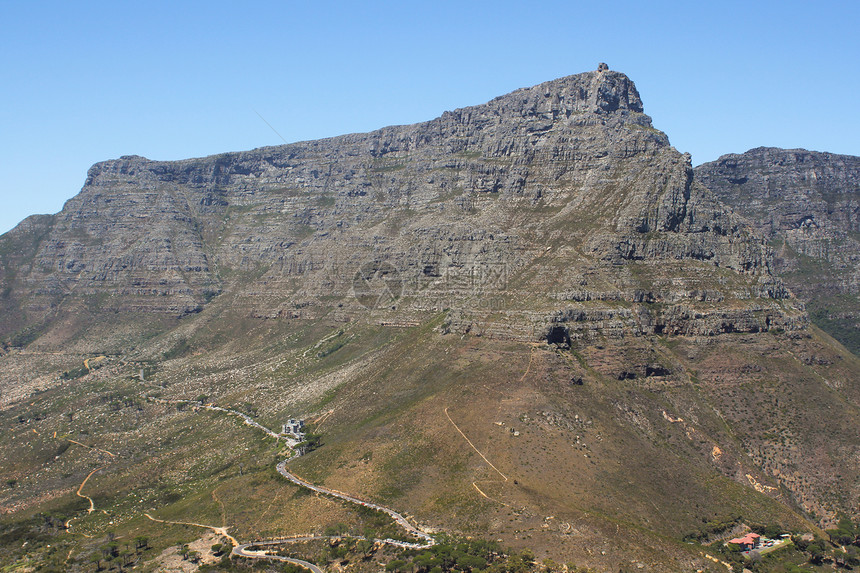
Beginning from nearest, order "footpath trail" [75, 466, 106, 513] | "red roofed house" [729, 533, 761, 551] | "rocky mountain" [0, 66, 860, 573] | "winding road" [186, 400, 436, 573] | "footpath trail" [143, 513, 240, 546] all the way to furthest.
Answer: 1. "winding road" [186, 400, 436, 573]
2. "footpath trail" [143, 513, 240, 546]
3. "red roofed house" [729, 533, 761, 551]
4. "rocky mountain" [0, 66, 860, 573]
5. "footpath trail" [75, 466, 106, 513]

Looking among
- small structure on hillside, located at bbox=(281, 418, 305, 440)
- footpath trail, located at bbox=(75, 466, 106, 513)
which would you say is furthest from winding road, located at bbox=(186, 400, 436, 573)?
footpath trail, located at bbox=(75, 466, 106, 513)

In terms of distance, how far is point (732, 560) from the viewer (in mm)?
93062

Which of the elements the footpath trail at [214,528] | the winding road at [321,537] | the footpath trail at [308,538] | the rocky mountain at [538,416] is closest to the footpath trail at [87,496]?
the rocky mountain at [538,416]

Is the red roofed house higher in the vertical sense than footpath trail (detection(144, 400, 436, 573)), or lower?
lower

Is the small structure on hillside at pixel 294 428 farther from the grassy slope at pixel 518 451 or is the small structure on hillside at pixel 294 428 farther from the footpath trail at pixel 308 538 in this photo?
the footpath trail at pixel 308 538

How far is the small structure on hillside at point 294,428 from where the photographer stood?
144000mm

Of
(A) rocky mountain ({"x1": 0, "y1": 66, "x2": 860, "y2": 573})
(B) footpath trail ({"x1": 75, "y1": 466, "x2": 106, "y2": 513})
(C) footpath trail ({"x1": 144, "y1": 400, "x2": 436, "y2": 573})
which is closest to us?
(C) footpath trail ({"x1": 144, "y1": 400, "x2": 436, "y2": 573})

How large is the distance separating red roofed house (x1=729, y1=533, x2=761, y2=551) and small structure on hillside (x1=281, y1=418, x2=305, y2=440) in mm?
77059

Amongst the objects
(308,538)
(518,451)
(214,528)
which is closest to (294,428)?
(214,528)

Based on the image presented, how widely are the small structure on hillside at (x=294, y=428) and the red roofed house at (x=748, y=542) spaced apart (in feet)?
253

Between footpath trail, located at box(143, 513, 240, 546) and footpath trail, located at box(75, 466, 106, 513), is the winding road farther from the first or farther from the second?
footpath trail, located at box(75, 466, 106, 513)

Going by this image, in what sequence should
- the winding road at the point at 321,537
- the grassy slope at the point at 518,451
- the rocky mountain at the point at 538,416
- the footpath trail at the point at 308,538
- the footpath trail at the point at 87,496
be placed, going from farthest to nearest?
the footpath trail at the point at 87,496 → the rocky mountain at the point at 538,416 → the grassy slope at the point at 518,451 → the footpath trail at the point at 308,538 → the winding road at the point at 321,537

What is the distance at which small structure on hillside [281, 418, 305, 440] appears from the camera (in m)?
144

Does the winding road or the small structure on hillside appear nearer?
the winding road
